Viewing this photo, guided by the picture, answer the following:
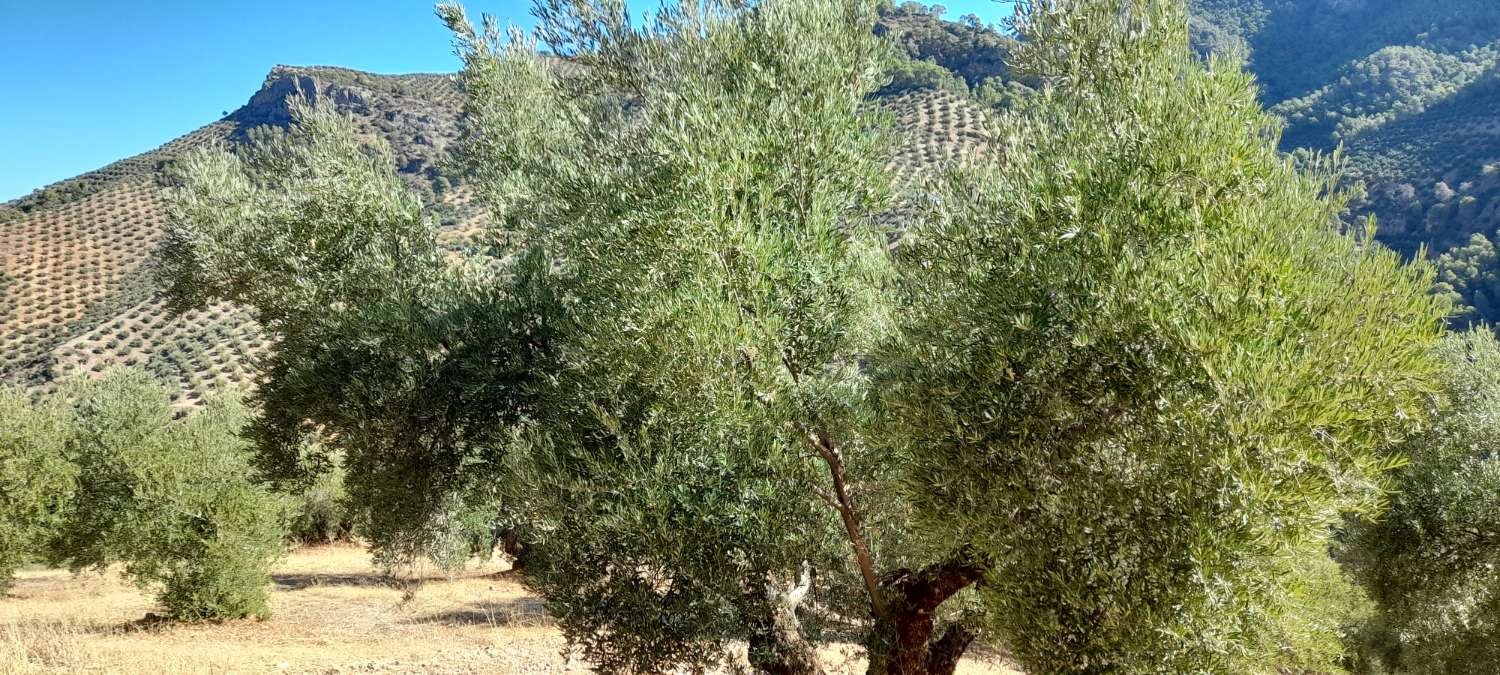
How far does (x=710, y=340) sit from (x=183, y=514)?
19.2 meters

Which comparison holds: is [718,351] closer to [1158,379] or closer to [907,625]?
[1158,379]

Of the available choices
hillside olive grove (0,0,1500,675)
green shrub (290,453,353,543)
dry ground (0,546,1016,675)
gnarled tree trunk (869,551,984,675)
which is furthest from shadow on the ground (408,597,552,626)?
gnarled tree trunk (869,551,984,675)

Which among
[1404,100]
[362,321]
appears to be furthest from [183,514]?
[1404,100]

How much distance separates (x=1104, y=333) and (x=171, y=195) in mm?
13622

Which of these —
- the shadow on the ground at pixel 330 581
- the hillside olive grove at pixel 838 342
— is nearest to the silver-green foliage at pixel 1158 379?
the hillside olive grove at pixel 838 342

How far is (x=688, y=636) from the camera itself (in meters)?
8.36

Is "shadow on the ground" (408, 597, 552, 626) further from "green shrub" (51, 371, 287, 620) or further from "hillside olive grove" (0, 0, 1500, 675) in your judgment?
"hillside olive grove" (0, 0, 1500, 675)

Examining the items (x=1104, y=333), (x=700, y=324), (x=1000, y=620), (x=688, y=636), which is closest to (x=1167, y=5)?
(x=1104, y=333)

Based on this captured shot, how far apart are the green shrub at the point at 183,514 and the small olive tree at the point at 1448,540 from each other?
25.0 metres

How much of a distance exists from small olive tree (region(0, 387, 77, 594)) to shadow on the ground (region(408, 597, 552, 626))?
12.3 metres

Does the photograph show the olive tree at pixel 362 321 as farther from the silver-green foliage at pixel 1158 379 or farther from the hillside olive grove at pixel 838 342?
the silver-green foliage at pixel 1158 379

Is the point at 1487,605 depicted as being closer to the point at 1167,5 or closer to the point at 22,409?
the point at 1167,5

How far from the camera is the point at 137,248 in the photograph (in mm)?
73250

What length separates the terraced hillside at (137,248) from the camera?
175 feet
